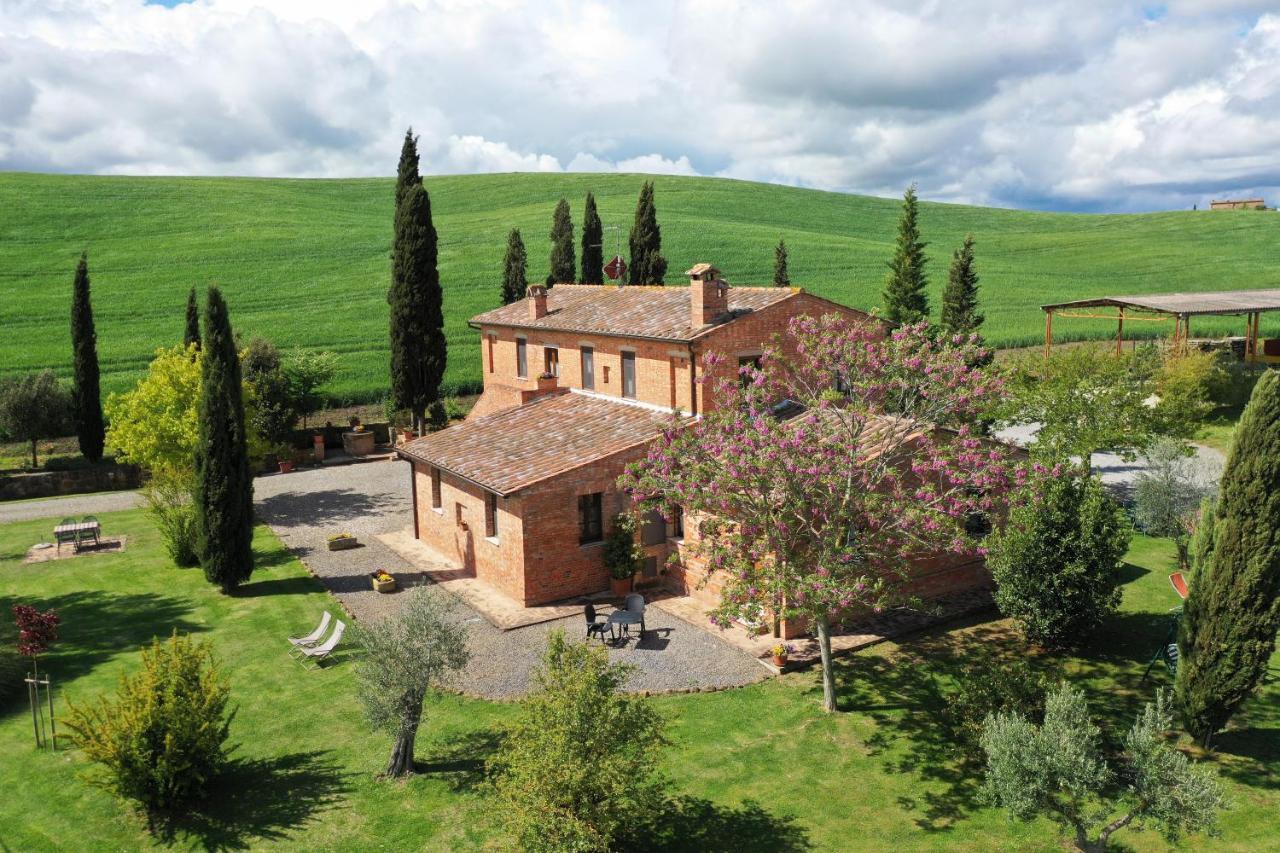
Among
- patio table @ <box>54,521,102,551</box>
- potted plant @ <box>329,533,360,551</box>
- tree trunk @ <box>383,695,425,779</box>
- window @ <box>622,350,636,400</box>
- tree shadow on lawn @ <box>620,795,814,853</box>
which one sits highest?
window @ <box>622,350,636,400</box>

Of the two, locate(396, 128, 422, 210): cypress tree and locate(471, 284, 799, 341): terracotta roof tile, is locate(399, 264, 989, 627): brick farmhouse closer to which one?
locate(471, 284, 799, 341): terracotta roof tile

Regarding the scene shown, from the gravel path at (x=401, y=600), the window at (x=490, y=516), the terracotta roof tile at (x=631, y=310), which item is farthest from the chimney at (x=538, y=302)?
the window at (x=490, y=516)

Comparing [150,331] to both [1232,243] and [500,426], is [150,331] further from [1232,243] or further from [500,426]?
[1232,243]

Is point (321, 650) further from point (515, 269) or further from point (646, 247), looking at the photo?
point (515, 269)

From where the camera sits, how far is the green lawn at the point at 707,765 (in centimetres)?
1241

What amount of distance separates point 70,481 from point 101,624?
19079 mm

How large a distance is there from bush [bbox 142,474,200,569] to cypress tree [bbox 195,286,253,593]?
2.00 meters

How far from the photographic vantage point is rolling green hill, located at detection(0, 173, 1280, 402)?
58.9 metres

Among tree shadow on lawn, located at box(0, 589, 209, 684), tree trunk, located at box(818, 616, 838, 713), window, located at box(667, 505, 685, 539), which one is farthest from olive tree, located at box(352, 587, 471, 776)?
window, located at box(667, 505, 685, 539)

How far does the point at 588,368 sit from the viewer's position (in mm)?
29109

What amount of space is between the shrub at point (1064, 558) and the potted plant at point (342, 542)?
19.2 m

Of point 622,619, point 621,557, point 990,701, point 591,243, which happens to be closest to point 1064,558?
point 990,701

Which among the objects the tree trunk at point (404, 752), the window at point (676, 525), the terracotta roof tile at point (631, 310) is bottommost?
the tree trunk at point (404, 752)

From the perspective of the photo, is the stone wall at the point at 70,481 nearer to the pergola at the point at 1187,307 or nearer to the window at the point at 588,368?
the window at the point at 588,368
